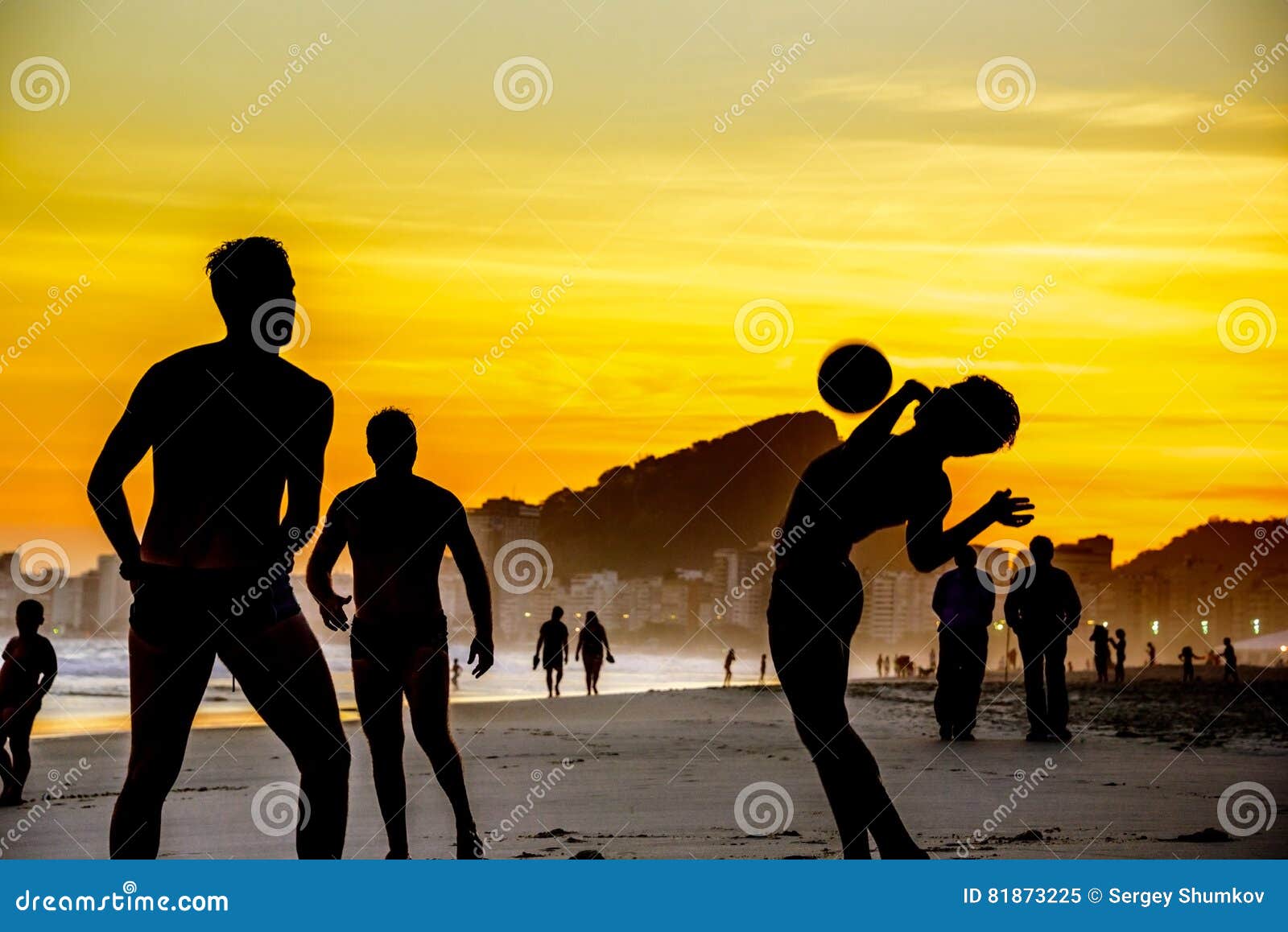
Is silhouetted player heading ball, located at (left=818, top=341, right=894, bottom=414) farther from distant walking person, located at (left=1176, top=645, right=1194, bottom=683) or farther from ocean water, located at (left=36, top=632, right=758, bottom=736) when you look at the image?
distant walking person, located at (left=1176, top=645, right=1194, bottom=683)

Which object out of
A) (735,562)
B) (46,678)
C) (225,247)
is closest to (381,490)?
(225,247)

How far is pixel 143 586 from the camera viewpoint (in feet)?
13.7

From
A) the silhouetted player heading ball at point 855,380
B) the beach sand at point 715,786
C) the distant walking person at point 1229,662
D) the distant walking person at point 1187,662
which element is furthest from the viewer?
the distant walking person at point 1187,662

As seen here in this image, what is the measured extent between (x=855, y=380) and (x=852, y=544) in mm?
659

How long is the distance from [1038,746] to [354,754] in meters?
5.19

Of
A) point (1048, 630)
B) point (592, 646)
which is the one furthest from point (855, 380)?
point (592, 646)

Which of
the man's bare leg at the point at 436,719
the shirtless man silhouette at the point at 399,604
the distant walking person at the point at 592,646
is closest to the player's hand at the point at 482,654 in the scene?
the shirtless man silhouette at the point at 399,604

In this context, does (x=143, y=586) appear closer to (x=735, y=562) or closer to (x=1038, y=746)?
(x=1038, y=746)

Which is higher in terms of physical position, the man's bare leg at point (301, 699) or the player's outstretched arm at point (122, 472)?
the player's outstretched arm at point (122, 472)

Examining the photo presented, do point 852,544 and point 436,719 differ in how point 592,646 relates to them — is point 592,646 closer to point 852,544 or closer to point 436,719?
point 436,719

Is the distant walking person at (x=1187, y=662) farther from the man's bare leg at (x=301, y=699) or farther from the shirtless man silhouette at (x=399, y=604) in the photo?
the man's bare leg at (x=301, y=699)

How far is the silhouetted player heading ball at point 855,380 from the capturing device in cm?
517

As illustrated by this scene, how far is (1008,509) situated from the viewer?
4617 mm

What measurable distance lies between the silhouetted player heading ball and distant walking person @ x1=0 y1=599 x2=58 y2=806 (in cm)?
504
